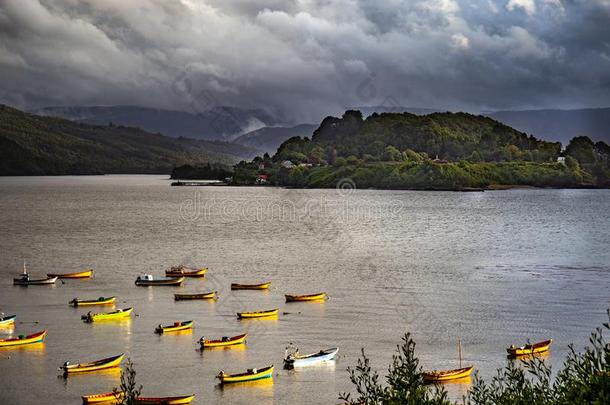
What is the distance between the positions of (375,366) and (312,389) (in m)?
5.27

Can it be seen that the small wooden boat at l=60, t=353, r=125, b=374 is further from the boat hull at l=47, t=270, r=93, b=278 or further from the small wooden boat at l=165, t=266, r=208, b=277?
the boat hull at l=47, t=270, r=93, b=278

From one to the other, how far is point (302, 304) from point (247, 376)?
22.3 m

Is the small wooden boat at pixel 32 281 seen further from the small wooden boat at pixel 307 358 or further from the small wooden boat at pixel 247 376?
the small wooden boat at pixel 247 376

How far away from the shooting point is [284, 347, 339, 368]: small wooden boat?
1934 inches

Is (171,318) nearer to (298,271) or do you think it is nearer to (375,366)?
(375,366)

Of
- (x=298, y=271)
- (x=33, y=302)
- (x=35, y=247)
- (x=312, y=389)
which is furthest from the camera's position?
(x=35, y=247)

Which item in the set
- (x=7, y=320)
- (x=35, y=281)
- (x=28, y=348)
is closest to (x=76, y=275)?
(x=35, y=281)

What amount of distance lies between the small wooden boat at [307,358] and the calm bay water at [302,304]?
601 mm

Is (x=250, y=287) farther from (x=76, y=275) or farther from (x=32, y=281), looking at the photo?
(x=32, y=281)

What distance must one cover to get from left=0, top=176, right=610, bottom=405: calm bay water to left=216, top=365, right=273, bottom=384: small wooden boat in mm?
612

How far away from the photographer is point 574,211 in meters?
191

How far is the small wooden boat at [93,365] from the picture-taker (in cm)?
4834

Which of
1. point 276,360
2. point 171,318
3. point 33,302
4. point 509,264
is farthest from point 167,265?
point 276,360

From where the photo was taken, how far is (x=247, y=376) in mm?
46406
